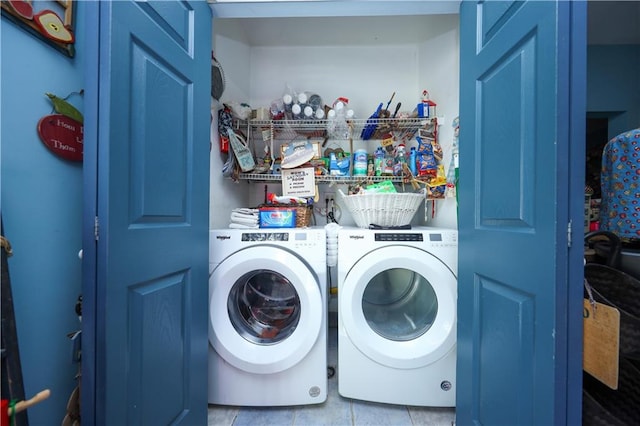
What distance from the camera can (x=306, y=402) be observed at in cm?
112

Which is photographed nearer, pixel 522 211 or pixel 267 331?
pixel 522 211

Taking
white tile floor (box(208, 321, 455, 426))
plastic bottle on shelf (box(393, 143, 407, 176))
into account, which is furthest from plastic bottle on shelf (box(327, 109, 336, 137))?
white tile floor (box(208, 321, 455, 426))

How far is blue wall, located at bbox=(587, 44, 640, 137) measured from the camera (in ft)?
5.29

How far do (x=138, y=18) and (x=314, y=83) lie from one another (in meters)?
1.46

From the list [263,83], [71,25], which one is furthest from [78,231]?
[263,83]

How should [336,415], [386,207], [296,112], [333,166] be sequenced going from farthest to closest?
[333,166] < [296,112] < [386,207] < [336,415]

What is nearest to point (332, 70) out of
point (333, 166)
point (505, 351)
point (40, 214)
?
point (333, 166)

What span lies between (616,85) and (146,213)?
2941 millimetres

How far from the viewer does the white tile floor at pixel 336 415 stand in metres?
1.09

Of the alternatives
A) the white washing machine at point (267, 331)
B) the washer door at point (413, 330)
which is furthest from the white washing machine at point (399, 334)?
the white washing machine at point (267, 331)

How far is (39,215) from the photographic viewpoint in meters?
0.69

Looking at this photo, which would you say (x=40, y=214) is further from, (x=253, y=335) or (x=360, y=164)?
(x=360, y=164)

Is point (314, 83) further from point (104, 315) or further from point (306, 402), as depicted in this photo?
point (306, 402)

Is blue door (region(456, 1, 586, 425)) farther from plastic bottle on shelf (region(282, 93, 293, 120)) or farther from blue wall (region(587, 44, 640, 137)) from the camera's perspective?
blue wall (region(587, 44, 640, 137))
